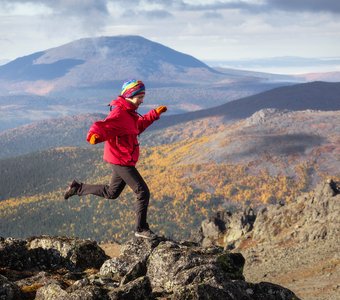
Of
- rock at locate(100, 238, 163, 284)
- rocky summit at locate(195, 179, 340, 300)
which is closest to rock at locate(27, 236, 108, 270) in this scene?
rock at locate(100, 238, 163, 284)

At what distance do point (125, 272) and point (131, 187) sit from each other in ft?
10.8

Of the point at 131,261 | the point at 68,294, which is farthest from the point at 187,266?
the point at 68,294

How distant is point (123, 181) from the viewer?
20875 mm

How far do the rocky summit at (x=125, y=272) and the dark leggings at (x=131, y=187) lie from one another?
124cm

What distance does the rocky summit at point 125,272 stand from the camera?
52.3ft

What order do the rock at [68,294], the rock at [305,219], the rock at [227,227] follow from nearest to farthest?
the rock at [68,294], the rock at [305,219], the rock at [227,227]

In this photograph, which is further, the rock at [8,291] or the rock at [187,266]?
the rock at [187,266]

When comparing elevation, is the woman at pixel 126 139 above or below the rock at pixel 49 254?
above

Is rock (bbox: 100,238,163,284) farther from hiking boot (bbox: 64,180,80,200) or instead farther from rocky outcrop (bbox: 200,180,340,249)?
rocky outcrop (bbox: 200,180,340,249)

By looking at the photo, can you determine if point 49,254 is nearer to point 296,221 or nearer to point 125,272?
point 125,272

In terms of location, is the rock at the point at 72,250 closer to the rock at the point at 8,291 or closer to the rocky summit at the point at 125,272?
the rocky summit at the point at 125,272

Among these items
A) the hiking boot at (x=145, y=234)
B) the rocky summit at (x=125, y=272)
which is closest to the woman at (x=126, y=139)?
the hiking boot at (x=145, y=234)

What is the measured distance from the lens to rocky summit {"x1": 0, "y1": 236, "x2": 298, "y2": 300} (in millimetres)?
15953

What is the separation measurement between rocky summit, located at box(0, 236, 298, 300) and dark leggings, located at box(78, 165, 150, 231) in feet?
4.06
